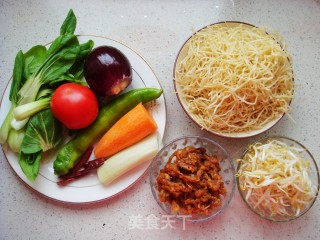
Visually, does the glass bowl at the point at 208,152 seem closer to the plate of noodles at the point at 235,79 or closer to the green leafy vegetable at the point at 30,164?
the plate of noodles at the point at 235,79

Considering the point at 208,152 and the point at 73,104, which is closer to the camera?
the point at 73,104

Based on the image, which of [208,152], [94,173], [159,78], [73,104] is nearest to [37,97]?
[73,104]

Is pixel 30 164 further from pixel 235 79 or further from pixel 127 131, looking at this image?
pixel 235 79

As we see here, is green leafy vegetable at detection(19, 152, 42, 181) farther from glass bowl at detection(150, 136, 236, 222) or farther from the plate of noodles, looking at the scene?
the plate of noodles

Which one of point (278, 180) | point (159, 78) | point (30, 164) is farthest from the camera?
point (159, 78)

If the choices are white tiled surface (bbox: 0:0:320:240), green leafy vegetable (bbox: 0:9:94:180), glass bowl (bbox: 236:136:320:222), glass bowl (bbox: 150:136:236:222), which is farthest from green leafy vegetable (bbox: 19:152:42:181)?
glass bowl (bbox: 236:136:320:222)

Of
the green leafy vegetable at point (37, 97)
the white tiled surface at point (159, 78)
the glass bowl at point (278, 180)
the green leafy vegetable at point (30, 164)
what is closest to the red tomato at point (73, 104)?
the green leafy vegetable at point (37, 97)
